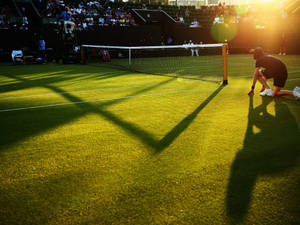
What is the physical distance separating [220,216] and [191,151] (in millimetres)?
1549

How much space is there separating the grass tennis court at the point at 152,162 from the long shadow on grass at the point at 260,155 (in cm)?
1

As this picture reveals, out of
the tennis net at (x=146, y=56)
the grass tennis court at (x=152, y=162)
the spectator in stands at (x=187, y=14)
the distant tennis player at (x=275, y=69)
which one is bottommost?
the grass tennis court at (x=152, y=162)

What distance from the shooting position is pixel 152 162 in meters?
3.65

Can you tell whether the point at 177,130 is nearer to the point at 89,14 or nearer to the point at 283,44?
the point at 283,44

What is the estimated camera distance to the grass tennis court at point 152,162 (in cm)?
259

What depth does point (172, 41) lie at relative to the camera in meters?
31.7

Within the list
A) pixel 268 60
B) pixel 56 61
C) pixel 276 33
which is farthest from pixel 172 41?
pixel 268 60

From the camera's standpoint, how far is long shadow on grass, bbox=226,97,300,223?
9.13ft

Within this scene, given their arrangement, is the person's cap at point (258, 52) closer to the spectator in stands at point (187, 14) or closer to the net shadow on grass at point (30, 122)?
the net shadow on grass at point (30, 122)

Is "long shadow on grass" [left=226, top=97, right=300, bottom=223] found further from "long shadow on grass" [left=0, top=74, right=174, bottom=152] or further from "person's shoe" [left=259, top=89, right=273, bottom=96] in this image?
"person's shoe" [left=259, top=89, right=273, bottom=96]

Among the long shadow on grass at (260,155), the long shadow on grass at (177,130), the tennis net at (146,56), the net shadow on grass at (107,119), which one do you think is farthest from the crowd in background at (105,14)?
the long shadow on grass at (260,155)

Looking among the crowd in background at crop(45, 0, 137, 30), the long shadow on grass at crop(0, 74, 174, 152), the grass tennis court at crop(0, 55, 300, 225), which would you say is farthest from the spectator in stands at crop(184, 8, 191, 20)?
the long shadow on grass at crop(0, 74, 174, 152)

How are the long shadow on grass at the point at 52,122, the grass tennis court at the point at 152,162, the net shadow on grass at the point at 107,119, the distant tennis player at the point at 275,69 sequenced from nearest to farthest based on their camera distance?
the grass tennis court at the point at 152,162 < the net shadow on grass at the point at 107,119 < the long shadow on grass at the point at 52,122 < the distant tennis player at the point at 275,69

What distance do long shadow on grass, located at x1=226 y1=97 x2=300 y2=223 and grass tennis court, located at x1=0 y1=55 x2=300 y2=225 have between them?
0.01m
